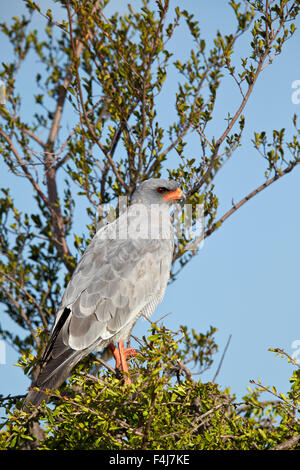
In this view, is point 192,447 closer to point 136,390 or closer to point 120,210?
point 136,390

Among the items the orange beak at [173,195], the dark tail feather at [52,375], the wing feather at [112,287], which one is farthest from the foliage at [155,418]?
the orange beak at [173,195]

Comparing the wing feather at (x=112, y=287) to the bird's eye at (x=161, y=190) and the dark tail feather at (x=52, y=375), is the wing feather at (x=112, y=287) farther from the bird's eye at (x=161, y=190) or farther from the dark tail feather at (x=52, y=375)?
the bird's eye at (x=161, y=190)

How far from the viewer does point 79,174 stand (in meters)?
6.90

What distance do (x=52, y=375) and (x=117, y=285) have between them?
1.15 metres

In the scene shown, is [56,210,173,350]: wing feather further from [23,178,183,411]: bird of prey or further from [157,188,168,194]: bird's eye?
[157,188,168,194]: bird's eye

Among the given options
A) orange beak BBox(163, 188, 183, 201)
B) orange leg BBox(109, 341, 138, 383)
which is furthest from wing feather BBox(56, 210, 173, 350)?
orange beak BBox(163, 188, 183, 201)

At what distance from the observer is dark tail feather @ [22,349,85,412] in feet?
12.2

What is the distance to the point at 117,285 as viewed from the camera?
479cm

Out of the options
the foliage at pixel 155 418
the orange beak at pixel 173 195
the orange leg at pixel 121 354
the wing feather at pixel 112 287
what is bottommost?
the foliage at pixel 155 418

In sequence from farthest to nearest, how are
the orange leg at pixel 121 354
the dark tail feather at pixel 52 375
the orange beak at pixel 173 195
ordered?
the orange beak at pixel 173 195 → the orange leg at pixel 121 354 → the dark tail feather at pixel 52 375

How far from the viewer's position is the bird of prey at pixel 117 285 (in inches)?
167

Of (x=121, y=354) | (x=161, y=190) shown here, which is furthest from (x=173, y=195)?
(x=121, y=354)

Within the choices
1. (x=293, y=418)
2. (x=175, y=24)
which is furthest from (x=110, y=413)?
(x=175, y=24)

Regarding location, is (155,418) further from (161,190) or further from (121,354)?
(161,190)
